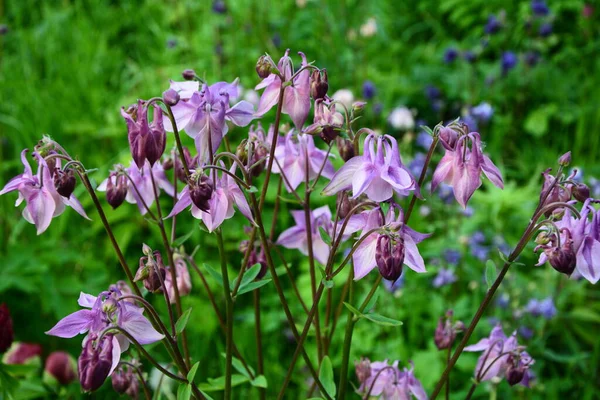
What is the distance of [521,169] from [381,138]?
2.91 meters

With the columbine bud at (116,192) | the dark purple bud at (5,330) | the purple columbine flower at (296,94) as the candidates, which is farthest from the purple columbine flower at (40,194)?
the dark purple bud at (5,330)

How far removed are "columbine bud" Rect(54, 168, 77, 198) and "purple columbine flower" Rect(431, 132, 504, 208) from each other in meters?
0.57

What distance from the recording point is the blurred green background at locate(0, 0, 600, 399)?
102 inches

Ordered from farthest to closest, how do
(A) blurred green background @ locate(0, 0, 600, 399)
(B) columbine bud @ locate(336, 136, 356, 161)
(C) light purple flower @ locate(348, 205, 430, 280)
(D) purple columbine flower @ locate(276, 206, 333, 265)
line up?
1. (A) blurred green background @ locate(0, 0, 600, 399)
2. (D) purple columbine flower @ locate(276, 206, 333, 265)
3. (B) columbine bud @ locate(336, 136, 356, 161)
4. (C) light purple flower @ locate(348, 205, 430, 280)

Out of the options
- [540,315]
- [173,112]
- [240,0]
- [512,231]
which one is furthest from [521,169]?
[173,112]

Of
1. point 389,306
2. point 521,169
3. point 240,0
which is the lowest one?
point 389,306

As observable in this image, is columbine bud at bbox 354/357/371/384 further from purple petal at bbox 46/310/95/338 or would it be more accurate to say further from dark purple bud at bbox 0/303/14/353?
dark purple bud at bbox 0/303/14/353

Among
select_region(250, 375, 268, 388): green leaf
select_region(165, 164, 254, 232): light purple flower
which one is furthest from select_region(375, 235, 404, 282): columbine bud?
select_region(250, 375, 268, 388): green leaf

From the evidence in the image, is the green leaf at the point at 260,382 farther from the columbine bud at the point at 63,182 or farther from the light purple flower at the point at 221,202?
the columbine bud at the point at 63,182

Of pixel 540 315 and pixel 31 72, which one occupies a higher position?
pixel 31 72

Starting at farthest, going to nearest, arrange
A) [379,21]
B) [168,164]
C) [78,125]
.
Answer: [379,21]
[78,125]
[168,164]

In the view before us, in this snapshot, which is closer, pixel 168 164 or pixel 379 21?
pixel 168 164

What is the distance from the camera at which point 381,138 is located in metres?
1.12

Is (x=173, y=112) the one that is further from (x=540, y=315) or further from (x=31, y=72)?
(x=31, y=72)
